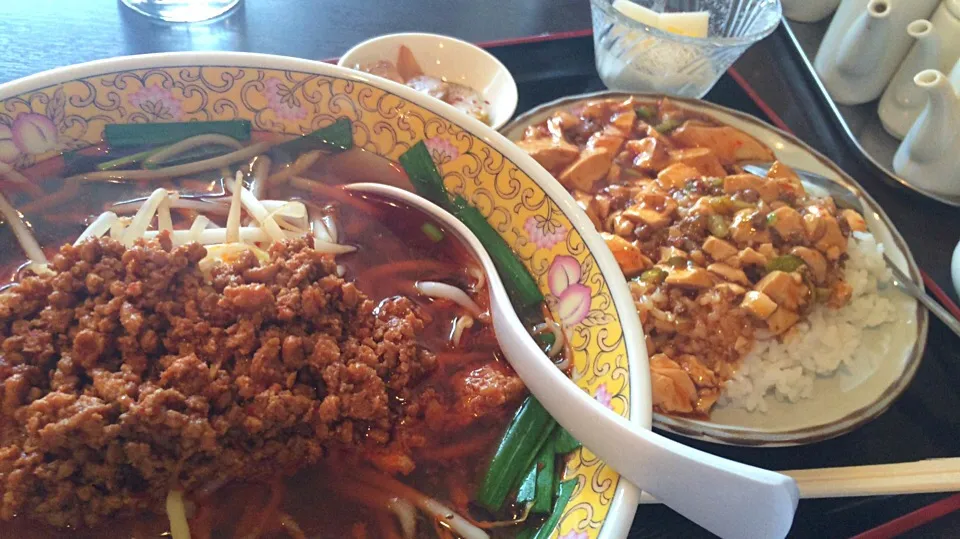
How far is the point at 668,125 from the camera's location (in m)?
1.98

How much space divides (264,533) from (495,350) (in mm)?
464

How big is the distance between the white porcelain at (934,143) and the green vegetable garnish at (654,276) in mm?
912

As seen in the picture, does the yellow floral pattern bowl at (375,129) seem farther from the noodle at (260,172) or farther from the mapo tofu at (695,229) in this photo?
the mapo tofu at (695,229)

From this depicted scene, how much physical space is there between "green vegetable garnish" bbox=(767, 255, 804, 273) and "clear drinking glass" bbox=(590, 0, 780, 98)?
27.5 inches

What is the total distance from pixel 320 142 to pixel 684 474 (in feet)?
3.12

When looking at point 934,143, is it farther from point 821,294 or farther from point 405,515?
point 405,515

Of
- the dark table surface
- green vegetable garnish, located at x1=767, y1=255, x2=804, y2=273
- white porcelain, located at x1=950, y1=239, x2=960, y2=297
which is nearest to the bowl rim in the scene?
the dark table surface

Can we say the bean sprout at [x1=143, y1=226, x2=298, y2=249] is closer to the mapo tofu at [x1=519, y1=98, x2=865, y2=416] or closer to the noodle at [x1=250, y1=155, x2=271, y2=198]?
the noodle at [x1=250, y1=155, x2=271, y2=198]

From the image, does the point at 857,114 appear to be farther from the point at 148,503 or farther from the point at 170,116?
the point at 148,503

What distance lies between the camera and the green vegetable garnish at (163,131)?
125 cm

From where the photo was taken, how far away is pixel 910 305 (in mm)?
1679

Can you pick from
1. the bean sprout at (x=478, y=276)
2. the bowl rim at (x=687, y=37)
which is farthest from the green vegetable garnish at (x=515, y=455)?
the bowl rim at (x=687, y=37)

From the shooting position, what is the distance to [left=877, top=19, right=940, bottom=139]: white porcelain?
2080mm

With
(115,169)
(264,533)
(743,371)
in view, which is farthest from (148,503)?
(743,371)
